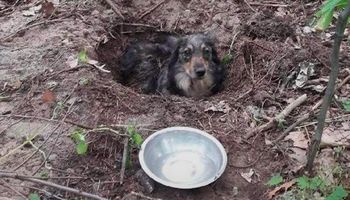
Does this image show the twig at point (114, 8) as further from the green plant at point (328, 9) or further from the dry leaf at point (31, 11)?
the green plant at point (328, 9)

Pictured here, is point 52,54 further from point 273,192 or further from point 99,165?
point 273,192

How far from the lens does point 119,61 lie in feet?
20.7

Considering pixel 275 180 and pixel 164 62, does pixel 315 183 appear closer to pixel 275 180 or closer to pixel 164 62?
pixel 275 180

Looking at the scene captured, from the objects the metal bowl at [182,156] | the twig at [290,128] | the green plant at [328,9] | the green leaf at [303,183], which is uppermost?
the green plant at [328,9]

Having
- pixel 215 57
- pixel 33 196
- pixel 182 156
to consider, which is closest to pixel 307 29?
pixel 215 57

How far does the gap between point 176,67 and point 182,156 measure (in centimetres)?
159

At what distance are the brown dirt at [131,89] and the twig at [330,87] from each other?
0.26m

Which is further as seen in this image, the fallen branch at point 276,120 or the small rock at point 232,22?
the small rock at point 232,22

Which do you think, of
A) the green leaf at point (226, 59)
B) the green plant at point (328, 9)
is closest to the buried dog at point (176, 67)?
the green leaf at point (226, 59)

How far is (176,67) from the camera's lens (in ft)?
18.5

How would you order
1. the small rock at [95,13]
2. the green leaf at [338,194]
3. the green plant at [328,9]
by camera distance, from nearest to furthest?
the green plant at [328,9] < the green leaf at [338,194] < the small rock at [95,13]

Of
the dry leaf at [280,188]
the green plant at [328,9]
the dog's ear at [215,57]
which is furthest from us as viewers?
the dog's ear at [215,57]

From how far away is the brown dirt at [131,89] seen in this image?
159 inches

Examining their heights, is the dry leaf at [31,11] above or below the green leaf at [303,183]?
below
